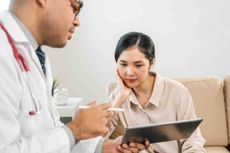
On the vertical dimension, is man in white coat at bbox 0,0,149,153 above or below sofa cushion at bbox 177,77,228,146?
above

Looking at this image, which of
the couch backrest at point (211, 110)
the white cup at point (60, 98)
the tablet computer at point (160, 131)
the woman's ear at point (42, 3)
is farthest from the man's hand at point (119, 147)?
the white cup at point (60, 98)

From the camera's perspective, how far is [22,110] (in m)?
1.00

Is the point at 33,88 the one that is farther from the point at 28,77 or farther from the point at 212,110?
the point at 212,110

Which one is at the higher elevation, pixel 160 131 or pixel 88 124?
pixel 88 124

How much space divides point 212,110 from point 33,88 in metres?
1.67

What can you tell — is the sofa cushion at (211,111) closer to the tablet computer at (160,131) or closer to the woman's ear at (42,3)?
the tablet computer at (160,131)

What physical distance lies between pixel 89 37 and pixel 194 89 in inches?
47.1

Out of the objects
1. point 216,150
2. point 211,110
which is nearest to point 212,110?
point 211,110

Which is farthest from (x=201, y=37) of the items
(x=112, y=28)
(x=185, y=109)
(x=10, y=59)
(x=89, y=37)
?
(x=10, y=59)

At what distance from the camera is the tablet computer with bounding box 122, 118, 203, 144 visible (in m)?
1.39

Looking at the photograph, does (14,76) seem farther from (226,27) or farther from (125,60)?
(226,27)

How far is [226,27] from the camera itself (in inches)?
123

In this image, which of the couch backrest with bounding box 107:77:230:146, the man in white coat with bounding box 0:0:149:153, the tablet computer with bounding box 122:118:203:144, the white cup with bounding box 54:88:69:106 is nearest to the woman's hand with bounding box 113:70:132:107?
the couch backrest with bounding box 107:77:230:146

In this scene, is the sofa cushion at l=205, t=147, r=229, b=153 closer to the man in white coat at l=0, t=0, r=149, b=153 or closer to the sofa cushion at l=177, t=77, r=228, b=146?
the sofa cushion at l=177, t=77, r=228, b=146
